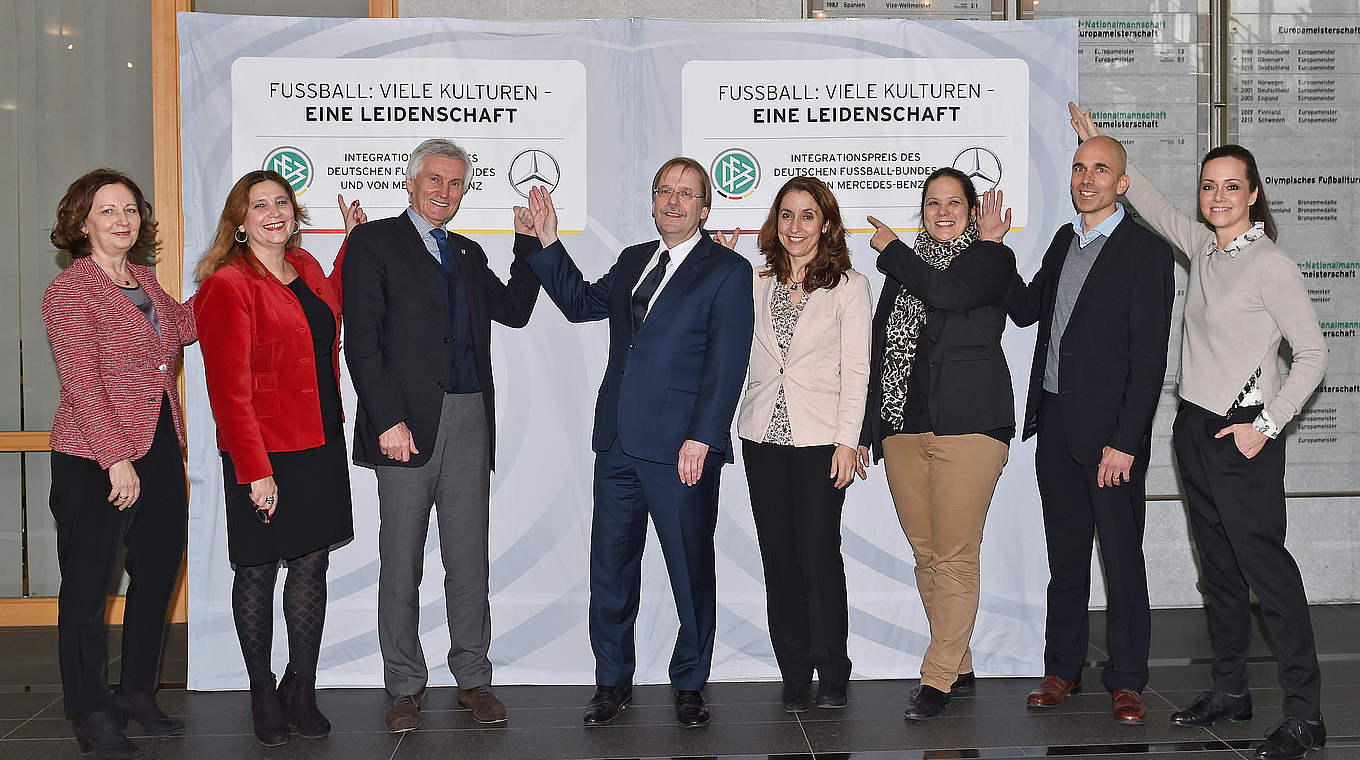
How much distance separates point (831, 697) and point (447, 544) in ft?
4.63

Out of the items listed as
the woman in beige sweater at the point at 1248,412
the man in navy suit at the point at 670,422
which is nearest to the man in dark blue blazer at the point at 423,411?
the man in navy suit at the point at 670,422

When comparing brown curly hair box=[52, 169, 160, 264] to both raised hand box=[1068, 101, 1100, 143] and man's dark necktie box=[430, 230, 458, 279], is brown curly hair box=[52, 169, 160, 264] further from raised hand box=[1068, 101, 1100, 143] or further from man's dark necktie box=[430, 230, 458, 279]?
raised hand box=[1068, 101, 1100, 143]

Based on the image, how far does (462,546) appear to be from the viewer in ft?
11.6

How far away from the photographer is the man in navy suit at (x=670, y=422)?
11.3 feet

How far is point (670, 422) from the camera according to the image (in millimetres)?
3430

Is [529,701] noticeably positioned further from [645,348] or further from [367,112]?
[367,112]

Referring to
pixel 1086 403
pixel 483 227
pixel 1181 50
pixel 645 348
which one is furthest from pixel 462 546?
pixel 1181 50

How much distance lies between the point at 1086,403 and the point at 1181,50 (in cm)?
259

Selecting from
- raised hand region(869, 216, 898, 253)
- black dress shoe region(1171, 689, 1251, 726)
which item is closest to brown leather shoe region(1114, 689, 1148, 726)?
black dress shoe region(1171, 689, 1251, 726)

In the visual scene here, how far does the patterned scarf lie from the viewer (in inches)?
141

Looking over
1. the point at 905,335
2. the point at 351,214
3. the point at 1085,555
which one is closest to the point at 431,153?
the point at 351,214

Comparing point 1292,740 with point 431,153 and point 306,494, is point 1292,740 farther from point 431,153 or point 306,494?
point 431,153

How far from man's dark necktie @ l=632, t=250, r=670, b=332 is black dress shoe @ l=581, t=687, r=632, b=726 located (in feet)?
4.02

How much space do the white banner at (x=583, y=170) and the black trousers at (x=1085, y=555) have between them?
30cm
